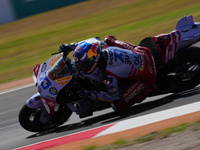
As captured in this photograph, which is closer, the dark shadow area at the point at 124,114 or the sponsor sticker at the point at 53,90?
Answer: the sponsor sticker at the point at 53,90

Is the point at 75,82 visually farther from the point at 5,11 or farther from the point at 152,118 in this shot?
the point at 5,11

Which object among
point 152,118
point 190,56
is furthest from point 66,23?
point 152,118

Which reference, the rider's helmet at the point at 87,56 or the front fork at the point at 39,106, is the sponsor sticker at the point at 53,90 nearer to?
the front fork at the point at 39,106

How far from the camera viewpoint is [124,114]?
16.5 feet

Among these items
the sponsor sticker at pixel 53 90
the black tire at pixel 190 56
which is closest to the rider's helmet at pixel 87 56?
the sponsor sticker at pixel 53 90

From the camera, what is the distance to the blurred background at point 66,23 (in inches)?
518

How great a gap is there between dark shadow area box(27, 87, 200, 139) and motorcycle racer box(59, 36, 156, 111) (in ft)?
0.63

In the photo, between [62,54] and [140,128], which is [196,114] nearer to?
[140,128]

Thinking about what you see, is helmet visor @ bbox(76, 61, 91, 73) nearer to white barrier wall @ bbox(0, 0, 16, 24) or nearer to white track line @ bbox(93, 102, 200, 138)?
white track line @ bbox(93, 102, 200, 138)

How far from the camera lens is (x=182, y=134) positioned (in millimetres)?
3367

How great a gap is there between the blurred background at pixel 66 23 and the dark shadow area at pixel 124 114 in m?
5.40

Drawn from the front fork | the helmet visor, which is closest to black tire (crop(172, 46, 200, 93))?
the helmet visor

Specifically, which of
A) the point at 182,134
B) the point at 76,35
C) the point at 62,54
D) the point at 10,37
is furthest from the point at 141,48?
the point at 10,37

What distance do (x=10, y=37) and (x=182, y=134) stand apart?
18.4 meters
